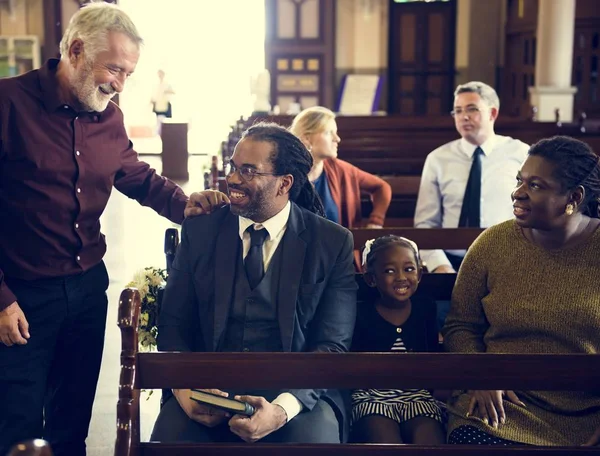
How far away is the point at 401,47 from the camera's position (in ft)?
49.4

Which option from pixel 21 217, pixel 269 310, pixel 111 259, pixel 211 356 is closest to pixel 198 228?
pixel 269 310

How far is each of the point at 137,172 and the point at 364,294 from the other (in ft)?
2.89

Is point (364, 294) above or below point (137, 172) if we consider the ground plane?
below

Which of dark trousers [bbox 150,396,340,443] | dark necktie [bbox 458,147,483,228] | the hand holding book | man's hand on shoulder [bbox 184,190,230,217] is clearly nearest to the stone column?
dark necktie [bbox 458,147,483,228]

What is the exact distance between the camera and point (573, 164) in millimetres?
2686

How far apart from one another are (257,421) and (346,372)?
0.40 meters

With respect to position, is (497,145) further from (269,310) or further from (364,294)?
(269,310)

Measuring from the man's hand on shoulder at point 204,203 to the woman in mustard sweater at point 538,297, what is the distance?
80 cm

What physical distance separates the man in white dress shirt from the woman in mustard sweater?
181cm

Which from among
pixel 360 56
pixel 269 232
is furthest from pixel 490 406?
pixel 360 56

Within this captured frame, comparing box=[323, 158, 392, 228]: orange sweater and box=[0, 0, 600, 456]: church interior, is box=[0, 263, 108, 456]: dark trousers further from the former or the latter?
box=[0, 0, 600, 456]: church interior

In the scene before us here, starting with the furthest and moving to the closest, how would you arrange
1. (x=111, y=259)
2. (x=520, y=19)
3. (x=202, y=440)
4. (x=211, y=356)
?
(x=520, y=19), (x=111, y=259), (x=202, y=440), (x=211, y=356)

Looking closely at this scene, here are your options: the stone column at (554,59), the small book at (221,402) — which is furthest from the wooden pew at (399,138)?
the stone column at (554,59)

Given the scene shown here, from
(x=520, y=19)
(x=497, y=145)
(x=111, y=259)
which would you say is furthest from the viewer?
→ (x=520, y=19)
